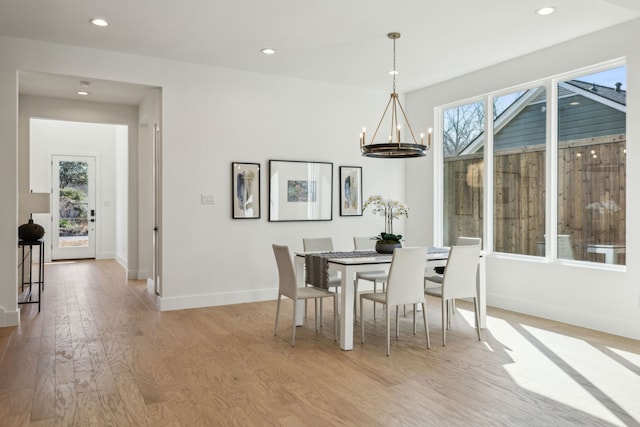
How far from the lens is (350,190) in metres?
6.75

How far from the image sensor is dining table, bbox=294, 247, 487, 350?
398cm

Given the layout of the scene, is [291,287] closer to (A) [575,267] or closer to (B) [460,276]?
(B) [460,276]

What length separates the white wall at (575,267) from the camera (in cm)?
434

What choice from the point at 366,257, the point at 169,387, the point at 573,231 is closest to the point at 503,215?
the point at 573,231

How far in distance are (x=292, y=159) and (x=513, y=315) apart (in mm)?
3287

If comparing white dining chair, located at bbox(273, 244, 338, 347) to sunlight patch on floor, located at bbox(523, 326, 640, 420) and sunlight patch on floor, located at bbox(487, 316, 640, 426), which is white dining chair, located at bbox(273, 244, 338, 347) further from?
sunlight patch on floor, located at bbox(523, 326, 640, 420)

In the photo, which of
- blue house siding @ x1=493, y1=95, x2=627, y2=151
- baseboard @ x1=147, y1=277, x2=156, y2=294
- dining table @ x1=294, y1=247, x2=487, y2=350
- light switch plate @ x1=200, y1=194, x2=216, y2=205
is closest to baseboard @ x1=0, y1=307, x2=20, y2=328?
baseboard @ x1=147, y1=277, x2=156, y2=294

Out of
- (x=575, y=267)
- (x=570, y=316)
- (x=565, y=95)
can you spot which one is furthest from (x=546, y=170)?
(x=570, y=316)

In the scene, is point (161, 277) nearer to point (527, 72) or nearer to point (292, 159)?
point (292, 159)

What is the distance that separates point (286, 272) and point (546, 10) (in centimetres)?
320

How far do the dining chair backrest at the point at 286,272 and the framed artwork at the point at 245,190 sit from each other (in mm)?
1765

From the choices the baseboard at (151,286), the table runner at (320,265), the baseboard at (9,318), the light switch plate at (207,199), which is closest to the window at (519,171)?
the table runner at (320,265)

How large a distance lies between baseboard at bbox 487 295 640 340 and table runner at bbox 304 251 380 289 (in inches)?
76.9

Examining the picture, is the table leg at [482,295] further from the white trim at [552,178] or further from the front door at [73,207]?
the front door at [73,207]
